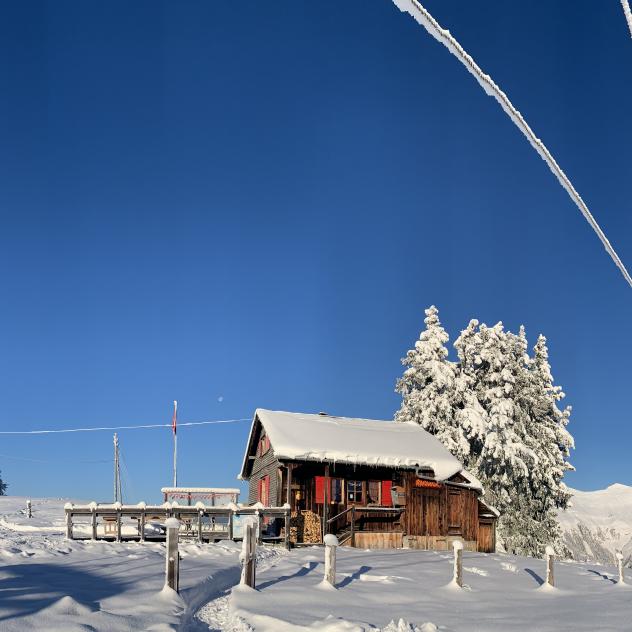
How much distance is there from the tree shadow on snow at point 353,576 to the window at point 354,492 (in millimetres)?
12323

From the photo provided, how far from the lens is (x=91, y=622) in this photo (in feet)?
26.1

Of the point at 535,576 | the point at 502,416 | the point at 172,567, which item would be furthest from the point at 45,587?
the point at 502,416

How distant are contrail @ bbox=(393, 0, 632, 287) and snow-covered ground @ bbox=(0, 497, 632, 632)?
21.0 feet

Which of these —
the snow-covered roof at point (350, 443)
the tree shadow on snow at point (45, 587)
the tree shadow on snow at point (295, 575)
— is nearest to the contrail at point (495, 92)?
the tree shadow on snow at point (45, 587)

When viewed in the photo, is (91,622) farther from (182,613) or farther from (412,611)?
(412,611)

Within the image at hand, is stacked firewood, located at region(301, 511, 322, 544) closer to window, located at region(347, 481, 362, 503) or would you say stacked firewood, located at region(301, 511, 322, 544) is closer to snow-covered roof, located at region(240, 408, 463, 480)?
snow-covered roof, located at region(240, 408, 463, 480)

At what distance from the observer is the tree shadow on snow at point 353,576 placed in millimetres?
13805

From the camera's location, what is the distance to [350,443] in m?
29.0

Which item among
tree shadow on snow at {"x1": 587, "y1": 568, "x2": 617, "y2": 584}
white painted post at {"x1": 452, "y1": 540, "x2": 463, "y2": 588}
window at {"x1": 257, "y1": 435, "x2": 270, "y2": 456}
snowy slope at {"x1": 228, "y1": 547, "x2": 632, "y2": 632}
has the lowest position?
tree shadow on snow at {"x1": 587, "y1": 568, "x2": 617, "y2": 584}

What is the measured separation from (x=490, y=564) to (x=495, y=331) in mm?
23819

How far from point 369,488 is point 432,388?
1259 cm

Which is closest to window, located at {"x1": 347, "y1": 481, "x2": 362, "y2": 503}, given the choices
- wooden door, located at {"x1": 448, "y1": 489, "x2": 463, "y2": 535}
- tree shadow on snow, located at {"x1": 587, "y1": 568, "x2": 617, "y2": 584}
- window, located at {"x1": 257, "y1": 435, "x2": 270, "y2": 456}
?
wooden door, located at {"x1": 448, "y1": 489, "x2": 463, "y2": 535}

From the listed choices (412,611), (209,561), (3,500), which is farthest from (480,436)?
(3,500)

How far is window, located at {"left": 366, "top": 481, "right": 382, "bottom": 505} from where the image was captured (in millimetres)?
30000
